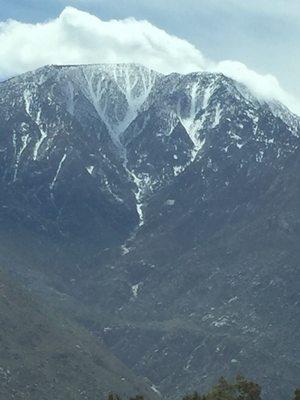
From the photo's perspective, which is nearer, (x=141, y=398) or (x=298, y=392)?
(x=298, y=392)

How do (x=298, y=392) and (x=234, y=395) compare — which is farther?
(x=234, y=395)

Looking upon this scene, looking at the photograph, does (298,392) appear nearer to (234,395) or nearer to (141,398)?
(234,395)

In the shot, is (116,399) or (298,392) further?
(116,399)

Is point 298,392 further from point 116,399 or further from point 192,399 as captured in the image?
point 116,399

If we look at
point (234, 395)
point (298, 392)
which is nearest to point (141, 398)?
point (234, 395)

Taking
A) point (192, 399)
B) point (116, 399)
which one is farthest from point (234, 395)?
point (116, 399)

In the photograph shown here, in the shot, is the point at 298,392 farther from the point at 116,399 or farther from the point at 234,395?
the point at 116,399

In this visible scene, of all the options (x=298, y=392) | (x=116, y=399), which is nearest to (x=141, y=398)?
(x=116, y=399)
